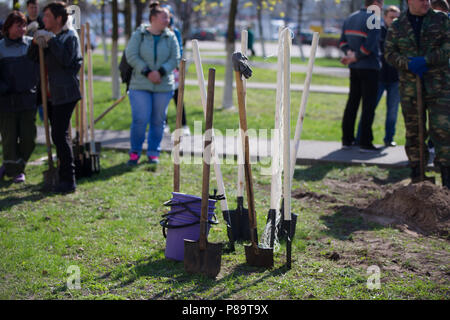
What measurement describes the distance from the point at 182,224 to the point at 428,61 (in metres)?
3.24

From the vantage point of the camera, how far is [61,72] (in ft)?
20.3

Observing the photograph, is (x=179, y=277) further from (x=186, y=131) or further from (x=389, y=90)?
(x=389, y=90)

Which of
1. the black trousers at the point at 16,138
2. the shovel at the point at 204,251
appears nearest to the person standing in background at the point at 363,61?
the black trousers at the point at 16,138

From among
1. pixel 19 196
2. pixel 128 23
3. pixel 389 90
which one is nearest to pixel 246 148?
pixel 19 196

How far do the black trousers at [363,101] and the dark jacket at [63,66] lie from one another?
12.2ft

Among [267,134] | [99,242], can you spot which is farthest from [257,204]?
[267,134]

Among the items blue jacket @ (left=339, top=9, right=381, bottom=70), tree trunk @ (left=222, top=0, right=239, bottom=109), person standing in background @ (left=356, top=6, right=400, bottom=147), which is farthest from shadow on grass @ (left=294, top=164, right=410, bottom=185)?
tree trunk @ (left=222, top=0, right=239, bottom=109)

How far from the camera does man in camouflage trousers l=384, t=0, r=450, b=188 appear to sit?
19.8ft

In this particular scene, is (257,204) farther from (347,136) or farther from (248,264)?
(347,136)

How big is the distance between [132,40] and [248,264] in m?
3.80

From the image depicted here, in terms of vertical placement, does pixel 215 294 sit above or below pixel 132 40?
below

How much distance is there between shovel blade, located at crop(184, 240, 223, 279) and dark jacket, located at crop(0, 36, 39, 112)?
3.37 meters

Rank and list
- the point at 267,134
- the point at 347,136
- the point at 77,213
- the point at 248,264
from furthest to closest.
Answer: the point at 267,134, the point at 347,136, the point at 77,213, the point at 248,264

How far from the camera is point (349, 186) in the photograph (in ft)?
22.3
